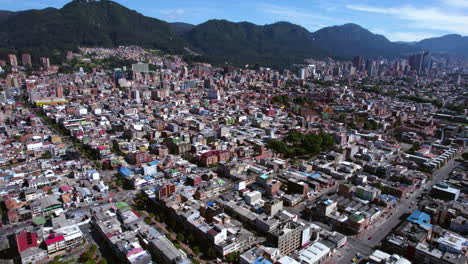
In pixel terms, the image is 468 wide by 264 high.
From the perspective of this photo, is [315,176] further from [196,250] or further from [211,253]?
[196,250]

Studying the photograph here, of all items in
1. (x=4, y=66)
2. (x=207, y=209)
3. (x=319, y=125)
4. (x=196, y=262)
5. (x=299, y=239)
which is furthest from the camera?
(x=4, y=66)

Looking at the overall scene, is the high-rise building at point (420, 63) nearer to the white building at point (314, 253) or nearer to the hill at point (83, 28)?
the hill at point (83, 28)

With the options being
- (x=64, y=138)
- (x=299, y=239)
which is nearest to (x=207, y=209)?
(x=299, y=239)

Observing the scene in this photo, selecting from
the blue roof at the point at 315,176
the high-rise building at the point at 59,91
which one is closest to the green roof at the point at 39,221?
the blue roof at the point at 315,176

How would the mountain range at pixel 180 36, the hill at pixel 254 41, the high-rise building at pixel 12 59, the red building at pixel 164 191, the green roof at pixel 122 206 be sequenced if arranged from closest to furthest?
the green roof at pixel 122 206, the red building at pixel 164 191, the high-rise building at pixel 12 59, the mountain range at pixel 180 36, the hill at pixel 254 41

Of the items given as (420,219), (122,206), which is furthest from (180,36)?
(420,219)

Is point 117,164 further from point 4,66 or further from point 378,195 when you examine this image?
point 4,66

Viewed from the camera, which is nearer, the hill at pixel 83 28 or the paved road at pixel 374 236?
the paved road at pixel 374 236
